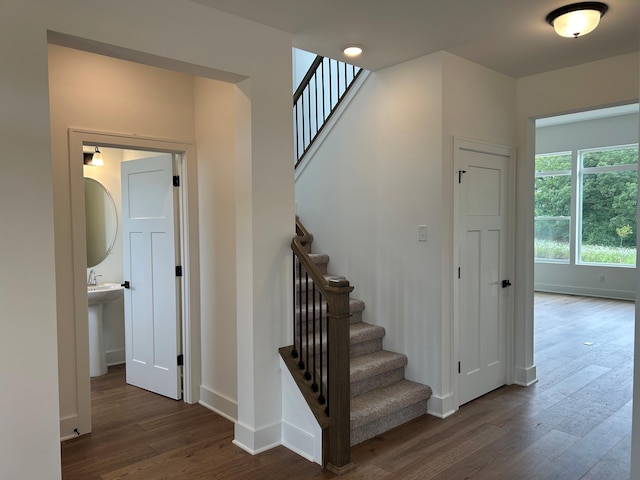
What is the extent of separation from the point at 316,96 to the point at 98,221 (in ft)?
8.79

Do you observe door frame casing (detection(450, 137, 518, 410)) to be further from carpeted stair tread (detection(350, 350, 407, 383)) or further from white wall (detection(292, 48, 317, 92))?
white wall (detection(292, 48, 317, 92))

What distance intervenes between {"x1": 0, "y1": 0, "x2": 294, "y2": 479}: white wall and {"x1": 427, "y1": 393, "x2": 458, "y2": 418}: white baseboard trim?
1.23m

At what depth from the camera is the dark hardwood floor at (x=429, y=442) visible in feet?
9.09

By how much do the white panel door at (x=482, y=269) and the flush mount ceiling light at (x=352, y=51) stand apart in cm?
104

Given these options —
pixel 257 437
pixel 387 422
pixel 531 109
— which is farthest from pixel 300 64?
pixel 257 437

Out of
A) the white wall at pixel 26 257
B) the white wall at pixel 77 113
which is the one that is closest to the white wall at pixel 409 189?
the white wall at pixel 77 113

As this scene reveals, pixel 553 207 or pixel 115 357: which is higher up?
pixel 553 207

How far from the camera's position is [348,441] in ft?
9.26

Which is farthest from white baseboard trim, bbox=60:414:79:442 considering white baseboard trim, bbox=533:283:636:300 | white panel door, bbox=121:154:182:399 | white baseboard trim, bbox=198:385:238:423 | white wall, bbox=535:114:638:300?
white wall, bbox=535:114:638:300

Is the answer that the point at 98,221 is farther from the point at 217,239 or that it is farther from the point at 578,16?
the point at 578,16

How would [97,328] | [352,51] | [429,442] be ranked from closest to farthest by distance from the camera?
[429,442]
[352,51]
[97,328]

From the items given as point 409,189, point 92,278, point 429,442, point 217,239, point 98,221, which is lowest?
point 429,442

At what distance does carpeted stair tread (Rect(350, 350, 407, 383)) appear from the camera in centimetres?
342

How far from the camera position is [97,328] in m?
4.52
